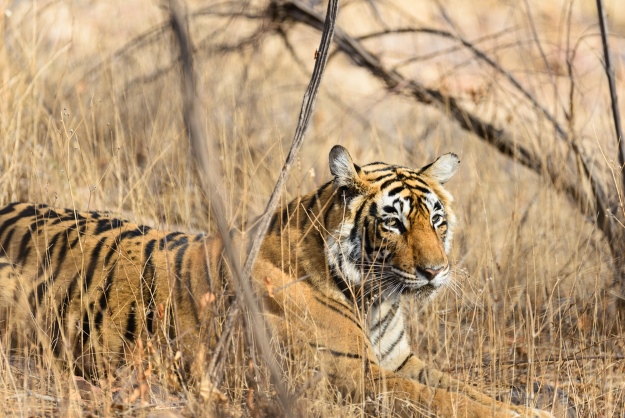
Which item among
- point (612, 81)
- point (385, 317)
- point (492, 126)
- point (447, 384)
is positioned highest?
point (612, 81)

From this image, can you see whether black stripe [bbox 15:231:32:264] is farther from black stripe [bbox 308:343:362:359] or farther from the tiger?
black stripe [bbox 308:343:362:359]

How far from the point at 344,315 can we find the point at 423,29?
1.96 metres

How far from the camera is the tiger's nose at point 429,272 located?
310cm

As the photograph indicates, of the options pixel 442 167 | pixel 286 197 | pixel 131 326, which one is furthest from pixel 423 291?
pixel 131 326

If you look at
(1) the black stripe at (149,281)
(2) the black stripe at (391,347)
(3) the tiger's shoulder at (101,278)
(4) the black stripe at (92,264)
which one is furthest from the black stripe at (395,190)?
(4) the black stripe at (92,264)

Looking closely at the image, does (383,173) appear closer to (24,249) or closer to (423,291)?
(423,291)

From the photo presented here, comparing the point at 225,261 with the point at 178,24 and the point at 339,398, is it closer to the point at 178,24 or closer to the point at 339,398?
the point at 339,398

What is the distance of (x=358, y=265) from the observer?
3238 mm

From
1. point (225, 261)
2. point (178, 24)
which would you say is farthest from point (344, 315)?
point (178, 24)

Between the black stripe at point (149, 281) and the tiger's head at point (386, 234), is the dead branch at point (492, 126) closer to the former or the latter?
the tiger's head at point (386, 234)

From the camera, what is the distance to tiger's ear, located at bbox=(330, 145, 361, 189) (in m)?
3.17

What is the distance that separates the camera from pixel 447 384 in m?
3.14

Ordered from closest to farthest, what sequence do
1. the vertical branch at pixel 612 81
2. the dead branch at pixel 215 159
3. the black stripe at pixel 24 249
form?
1. the dead branch at pixel 215 159
2. the black stripe at pixel 24 249
3. the vertical branch at pixel 612 81

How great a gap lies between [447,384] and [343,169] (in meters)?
0.93
